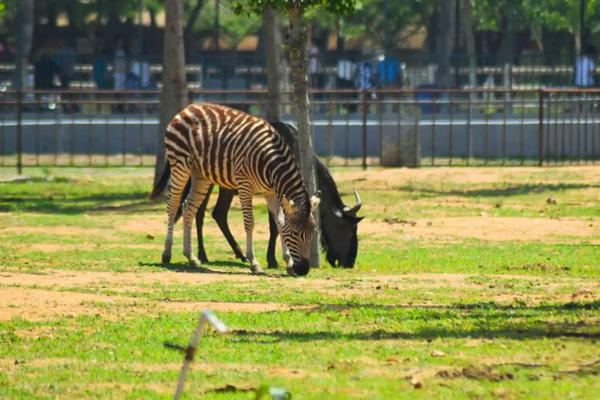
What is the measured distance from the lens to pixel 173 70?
2925cm

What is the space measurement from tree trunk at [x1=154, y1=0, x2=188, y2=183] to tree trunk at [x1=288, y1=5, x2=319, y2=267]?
10.2m

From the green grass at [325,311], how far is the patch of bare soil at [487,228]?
0.04m

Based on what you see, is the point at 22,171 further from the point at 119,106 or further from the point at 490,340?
the point at 490,340

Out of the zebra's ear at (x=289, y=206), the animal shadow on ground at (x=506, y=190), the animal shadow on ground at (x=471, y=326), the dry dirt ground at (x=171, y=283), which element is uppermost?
the zebra's ear at (x=289, y=206)

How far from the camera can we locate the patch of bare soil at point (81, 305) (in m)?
13.5

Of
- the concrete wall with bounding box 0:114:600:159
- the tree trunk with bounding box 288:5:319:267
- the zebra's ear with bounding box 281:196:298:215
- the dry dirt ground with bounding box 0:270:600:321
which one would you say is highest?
the tree trunk with bounding box 288:5:319:267

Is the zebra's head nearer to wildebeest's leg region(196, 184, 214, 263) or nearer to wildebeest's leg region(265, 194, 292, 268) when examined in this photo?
wildebeest's leg region(265, 194, 292, 268)

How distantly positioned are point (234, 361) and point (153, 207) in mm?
16727

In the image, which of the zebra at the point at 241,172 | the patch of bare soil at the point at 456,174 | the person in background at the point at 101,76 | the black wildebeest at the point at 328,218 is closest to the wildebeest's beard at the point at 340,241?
the black wildebeest at the point at 328,218

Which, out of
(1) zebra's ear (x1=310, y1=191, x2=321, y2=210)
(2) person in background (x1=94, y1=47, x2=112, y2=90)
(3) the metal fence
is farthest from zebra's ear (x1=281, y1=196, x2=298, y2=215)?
(2) person in background (x1=94, y1=47, x2=112, y2=90)

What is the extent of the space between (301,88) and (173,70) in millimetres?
10424

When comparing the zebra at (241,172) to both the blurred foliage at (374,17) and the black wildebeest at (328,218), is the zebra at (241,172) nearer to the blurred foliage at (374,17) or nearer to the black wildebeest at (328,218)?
the black wildebeest at (328,218)

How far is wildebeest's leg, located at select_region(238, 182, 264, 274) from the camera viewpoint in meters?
18.5

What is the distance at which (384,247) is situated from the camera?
21.7 meters
